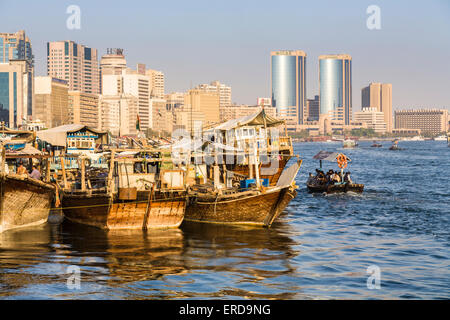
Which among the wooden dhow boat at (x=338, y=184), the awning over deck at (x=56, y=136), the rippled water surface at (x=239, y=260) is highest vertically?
the awning over deck at (x=56, y=136)

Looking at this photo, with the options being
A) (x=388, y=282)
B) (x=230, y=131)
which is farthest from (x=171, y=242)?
(x=230, y=131)

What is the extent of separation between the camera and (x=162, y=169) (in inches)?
1182

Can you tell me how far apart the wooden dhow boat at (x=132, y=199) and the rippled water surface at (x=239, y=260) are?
68cm

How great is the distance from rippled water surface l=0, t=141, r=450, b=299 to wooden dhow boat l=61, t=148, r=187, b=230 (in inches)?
26.7

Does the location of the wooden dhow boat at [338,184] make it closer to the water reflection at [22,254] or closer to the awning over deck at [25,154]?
the awning over deck at [25,154]

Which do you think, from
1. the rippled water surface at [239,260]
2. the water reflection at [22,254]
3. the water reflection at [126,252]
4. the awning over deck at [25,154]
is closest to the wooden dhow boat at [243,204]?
the rippled water surface at [239,260]

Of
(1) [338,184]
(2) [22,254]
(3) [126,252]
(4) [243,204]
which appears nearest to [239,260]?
(3) [126,252]

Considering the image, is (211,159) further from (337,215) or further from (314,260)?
(314,260)

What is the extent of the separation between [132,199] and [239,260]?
23.8 ft

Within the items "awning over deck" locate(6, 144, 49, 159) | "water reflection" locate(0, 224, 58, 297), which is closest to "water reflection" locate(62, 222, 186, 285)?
"water reflection" locate(0, 224, 58, 297)

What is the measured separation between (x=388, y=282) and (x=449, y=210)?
22126 mm

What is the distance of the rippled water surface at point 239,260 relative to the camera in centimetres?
1845
